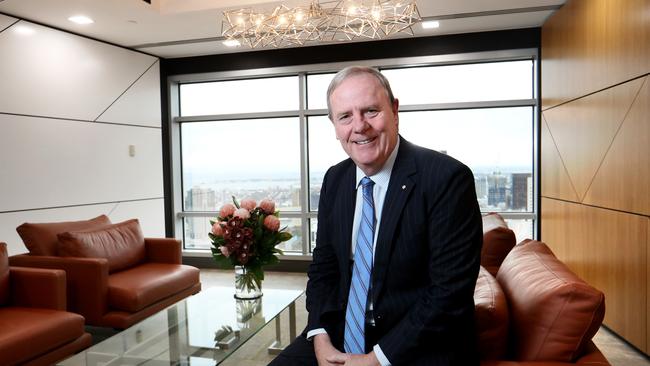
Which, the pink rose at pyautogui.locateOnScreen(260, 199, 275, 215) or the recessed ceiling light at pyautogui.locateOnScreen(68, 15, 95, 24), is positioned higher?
the recessed ceiling light at pyautogui.locateOnScreen(68, 15, 95, 24)

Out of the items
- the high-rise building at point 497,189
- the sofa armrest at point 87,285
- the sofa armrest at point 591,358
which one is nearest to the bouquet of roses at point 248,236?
the sofa armrest at point 87,285

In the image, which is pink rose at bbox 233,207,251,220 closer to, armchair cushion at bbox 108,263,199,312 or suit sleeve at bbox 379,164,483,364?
armchair cushion at bbox 108,263,199,312

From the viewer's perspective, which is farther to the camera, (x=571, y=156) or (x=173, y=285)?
(x=571, y=156)

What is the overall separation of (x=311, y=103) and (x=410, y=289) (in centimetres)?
474

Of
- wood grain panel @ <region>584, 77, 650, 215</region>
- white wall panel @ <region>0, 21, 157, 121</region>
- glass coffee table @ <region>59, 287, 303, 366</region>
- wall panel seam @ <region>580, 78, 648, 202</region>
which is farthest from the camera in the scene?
white wall panel @ <region>0, 21, 157, 121</region>

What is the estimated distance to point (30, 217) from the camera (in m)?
4.46

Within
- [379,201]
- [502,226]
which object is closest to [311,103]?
[502,226]

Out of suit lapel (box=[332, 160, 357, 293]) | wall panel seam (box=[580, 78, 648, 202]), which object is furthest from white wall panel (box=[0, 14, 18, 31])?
wall panel seam (box=[580, 78, 648, 202])

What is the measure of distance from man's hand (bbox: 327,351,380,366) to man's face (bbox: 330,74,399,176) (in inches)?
24.5

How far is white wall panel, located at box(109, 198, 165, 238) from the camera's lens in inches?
218

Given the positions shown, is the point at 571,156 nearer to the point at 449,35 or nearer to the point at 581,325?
the point at 449,35

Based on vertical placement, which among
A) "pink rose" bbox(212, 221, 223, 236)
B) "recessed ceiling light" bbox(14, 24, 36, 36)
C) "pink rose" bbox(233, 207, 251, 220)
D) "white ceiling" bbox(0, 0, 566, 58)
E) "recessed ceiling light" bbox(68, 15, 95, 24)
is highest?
"white ceiling" bbox(0, 0, 566, 58)

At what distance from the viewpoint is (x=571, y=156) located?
4309 mm

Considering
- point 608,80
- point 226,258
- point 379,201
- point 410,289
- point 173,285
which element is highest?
point 608,80
